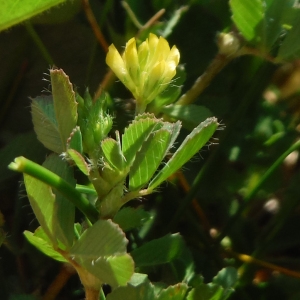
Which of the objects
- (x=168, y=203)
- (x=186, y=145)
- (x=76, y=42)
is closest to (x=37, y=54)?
(x=76, y=42)

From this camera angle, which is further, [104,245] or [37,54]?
[37,54]

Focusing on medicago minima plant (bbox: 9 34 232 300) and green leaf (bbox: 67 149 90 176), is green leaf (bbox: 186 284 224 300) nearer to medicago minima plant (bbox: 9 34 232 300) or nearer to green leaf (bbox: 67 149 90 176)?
medicago minima plant (bbox: 9 34 232 300)

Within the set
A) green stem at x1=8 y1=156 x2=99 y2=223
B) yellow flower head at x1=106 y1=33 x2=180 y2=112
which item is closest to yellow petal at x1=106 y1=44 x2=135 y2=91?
yellow flower head at x1=106 y1=33 x2=180 y2=112

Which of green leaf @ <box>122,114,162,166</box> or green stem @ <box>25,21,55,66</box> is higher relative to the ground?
green stem @ <box>25,21,55,66</box>

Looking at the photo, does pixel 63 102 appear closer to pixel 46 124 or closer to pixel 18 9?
pixel 46 124

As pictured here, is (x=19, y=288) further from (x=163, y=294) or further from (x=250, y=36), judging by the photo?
(x=250, y=36)
